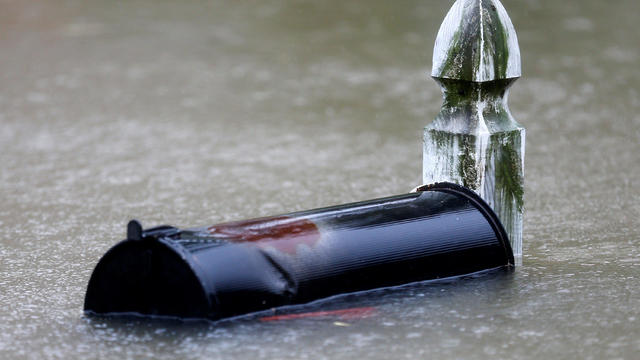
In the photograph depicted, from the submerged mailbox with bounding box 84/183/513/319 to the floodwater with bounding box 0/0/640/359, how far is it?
71mm

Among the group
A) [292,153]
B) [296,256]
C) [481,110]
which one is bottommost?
[296,256]

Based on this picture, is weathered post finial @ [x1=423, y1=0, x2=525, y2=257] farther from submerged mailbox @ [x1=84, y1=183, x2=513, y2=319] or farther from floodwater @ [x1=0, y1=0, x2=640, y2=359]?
floodwater @ [x1=0, y1=0, x2=640, y2=359]

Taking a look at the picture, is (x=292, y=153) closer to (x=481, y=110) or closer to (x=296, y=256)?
(x=481, y=110)

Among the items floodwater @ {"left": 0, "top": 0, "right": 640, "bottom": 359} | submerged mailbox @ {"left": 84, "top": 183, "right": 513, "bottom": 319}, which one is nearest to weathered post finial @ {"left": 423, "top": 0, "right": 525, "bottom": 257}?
submerged mailbox @ {"left": 84, "top": 183, "right": 513, "bottom": 319}

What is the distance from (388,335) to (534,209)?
219 centimetres

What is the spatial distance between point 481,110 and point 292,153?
264 cm

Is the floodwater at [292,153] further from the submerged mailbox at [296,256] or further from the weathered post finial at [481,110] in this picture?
the weathered post finial at [481,110]

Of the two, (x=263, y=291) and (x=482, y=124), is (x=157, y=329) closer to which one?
(x=263, y=291)

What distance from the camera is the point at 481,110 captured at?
4023 mm

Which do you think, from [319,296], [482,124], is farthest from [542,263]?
[319,296]

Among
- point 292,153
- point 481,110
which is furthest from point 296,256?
point 292,153

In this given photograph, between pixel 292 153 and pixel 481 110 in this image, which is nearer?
pixel 481 110

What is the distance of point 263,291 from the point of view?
3.32m

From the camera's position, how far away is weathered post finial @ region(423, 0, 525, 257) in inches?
155
